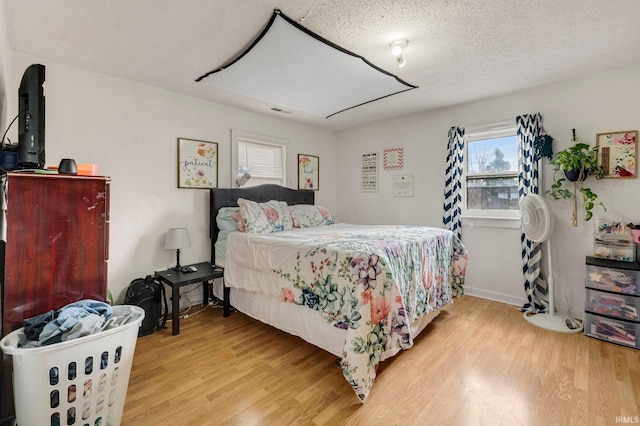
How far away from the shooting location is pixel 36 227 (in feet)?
4.80

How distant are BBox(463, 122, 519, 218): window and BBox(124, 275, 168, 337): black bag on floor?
3602mm

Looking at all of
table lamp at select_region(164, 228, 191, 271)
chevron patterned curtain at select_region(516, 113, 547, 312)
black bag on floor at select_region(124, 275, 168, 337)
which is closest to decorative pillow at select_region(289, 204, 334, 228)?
table lamp at select_region(164, 228, 191, 271)

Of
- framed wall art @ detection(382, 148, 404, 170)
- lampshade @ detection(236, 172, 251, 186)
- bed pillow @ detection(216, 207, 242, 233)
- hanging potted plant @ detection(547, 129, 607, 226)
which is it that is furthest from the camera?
framed wall art @ detection(382, 148, 404, 170)

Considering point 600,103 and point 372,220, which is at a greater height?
point 600,103

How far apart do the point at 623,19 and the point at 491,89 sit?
1.21 metres

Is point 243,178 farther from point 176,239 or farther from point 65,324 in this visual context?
point 65,324

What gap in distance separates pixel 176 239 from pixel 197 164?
90 centimetres

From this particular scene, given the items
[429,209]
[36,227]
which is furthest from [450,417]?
[429,209]

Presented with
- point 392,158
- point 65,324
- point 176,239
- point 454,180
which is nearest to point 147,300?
point 176,239

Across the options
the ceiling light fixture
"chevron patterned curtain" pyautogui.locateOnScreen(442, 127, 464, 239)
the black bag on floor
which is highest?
the ceiling light fixture

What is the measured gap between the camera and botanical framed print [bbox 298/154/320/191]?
4.33 metres

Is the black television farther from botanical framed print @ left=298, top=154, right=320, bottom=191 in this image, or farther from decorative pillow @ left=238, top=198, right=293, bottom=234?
botanical framed print @ left=298, top=154, right=320, bottom=191

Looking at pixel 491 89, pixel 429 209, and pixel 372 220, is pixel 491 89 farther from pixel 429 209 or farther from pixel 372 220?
pixel 372 220

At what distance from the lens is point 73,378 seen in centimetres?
126
